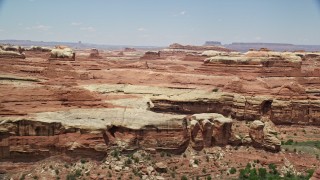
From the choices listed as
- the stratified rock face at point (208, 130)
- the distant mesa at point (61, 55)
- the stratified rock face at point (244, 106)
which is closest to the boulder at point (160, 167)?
the stratified rock face at point (208, 130)

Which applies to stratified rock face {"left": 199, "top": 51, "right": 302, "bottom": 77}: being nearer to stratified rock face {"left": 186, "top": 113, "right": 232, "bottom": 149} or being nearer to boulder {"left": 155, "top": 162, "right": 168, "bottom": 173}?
stratified rock face {"left": 186, "top": 113, "right": 232, "bottom": 149}

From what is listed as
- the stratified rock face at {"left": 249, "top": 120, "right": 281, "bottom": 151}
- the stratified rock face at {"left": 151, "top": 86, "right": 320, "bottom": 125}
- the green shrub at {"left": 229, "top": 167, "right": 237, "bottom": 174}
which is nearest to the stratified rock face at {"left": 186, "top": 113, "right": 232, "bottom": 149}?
the stratified rock face at {"left": 249, "top": 120, "right": 281, "bottom": 151}

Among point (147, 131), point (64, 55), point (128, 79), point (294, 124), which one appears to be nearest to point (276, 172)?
point (147, 131)

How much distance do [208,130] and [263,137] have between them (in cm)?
452

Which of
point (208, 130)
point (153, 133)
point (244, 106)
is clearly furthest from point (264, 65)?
point (153, 133)

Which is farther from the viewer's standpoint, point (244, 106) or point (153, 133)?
point (244, 106)

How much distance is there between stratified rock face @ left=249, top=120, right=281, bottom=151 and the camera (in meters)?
30.7

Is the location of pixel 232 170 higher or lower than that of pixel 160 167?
lower

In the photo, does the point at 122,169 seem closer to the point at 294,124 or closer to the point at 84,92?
the point at 84,92

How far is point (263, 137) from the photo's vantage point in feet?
101

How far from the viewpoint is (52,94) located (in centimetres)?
3038

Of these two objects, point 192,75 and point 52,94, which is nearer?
point 52,94

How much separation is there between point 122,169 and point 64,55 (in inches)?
1570

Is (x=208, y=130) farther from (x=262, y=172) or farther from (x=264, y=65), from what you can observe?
(x=264, y=65)
